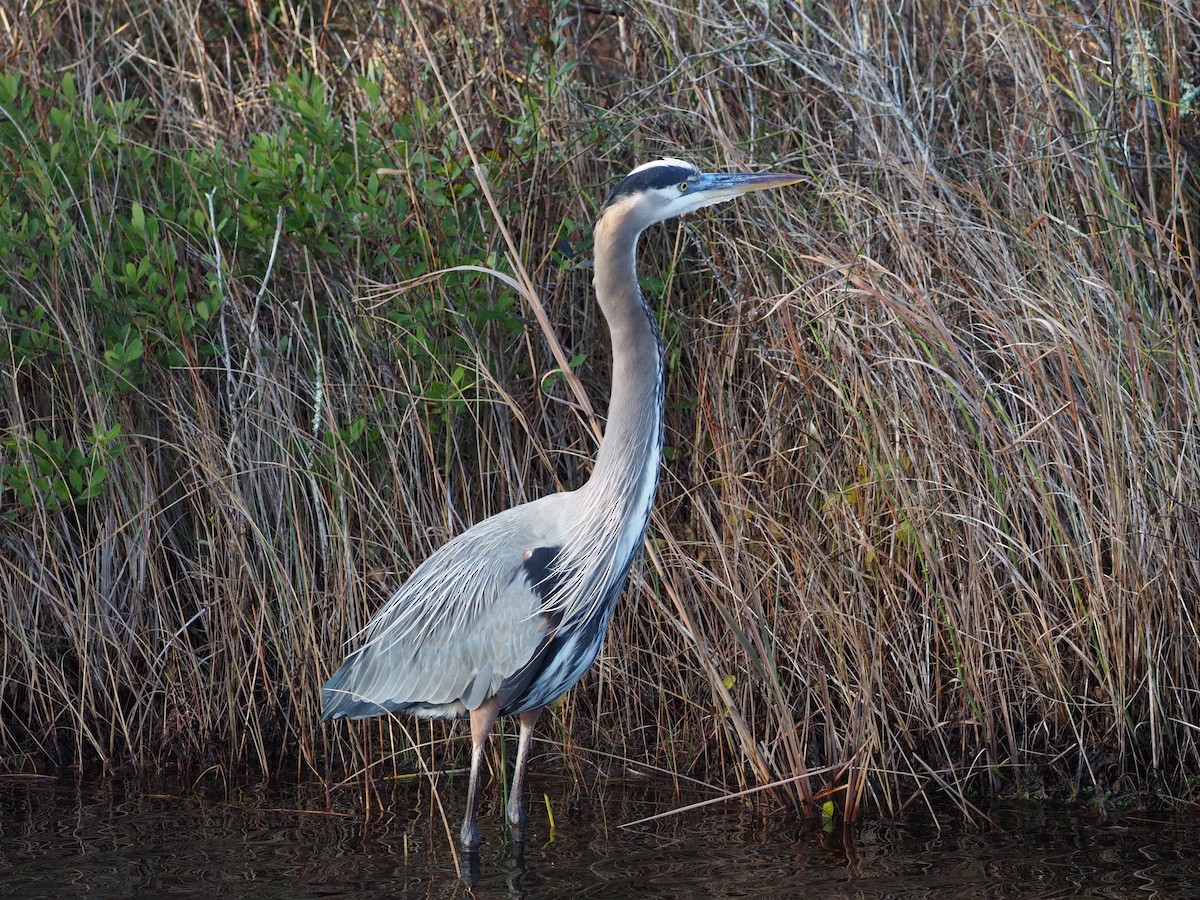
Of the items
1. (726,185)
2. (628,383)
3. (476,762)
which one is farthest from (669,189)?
(476,762)

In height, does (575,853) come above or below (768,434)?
below

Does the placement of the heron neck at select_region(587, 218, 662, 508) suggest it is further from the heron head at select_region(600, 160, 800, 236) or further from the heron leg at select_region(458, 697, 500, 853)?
the heron leg at select_region(458, 697, 500, 853)

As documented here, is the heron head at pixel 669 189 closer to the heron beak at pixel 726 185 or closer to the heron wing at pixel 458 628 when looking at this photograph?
the heron beak at pixel 726 185

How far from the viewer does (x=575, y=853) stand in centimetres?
366

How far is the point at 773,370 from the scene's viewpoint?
13.6 feet

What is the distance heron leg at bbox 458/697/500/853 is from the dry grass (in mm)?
438

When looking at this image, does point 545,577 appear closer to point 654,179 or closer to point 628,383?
point 628,383

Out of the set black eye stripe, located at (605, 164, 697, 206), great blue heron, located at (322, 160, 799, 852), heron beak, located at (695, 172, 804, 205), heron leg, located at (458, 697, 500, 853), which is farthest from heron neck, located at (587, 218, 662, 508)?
heron leg, located at (458, 697, 500, 853)

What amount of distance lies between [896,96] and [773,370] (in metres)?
0.92

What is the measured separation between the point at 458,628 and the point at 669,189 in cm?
130

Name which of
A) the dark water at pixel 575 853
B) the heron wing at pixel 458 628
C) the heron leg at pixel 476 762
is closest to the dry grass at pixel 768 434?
the dark water at pixel 575 853

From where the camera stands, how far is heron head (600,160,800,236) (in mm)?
3506

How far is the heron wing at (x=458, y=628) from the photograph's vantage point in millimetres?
3711


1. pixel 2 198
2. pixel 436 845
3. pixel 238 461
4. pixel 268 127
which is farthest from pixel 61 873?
pixel 268 127
